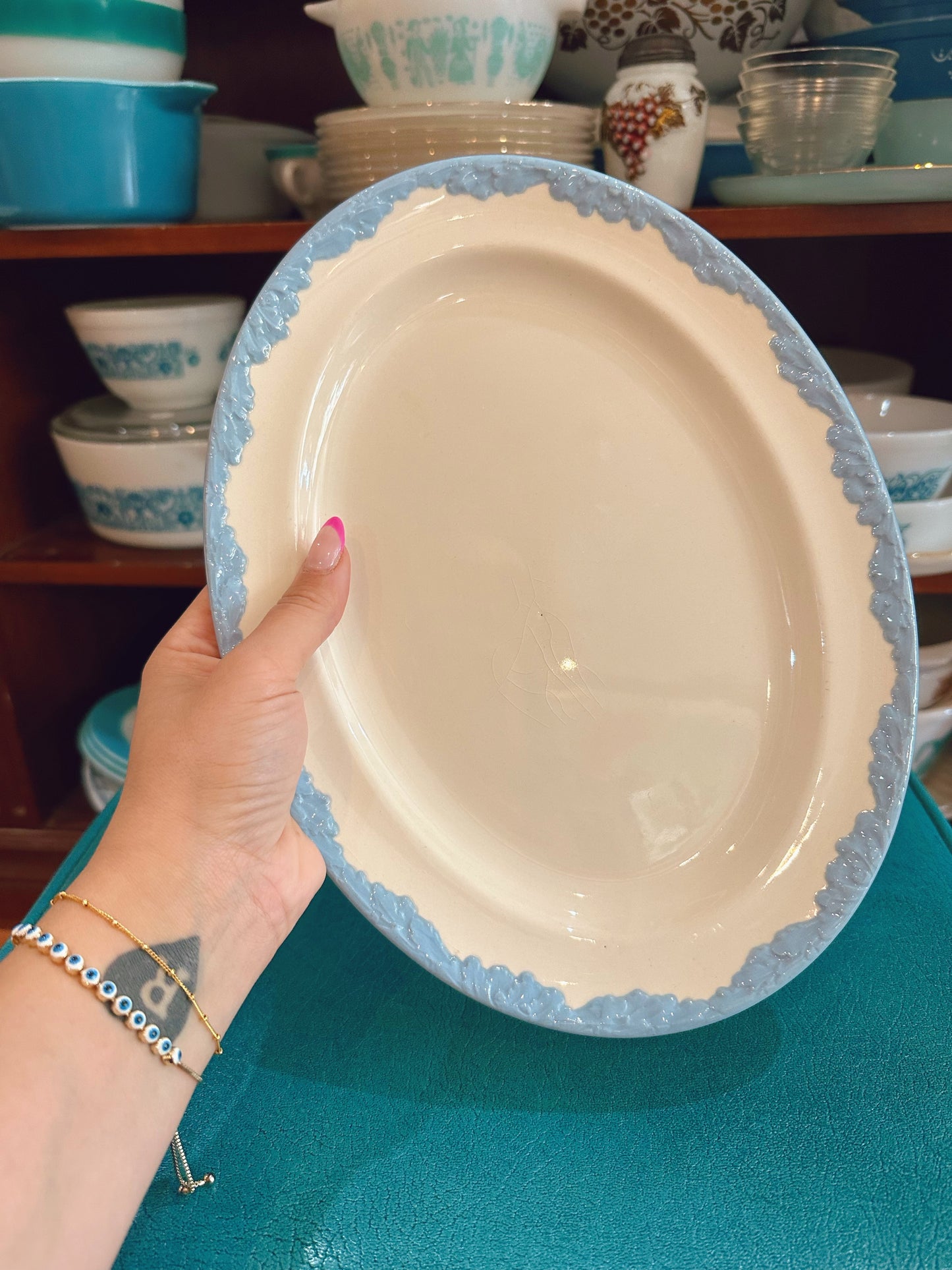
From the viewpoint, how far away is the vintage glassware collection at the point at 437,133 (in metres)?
0.59

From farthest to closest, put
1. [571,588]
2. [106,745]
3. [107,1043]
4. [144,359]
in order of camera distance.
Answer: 1. [106,745]
2. [144,359]
3. [571,588]
4. [107,1043]

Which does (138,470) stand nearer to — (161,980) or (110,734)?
(110,734)

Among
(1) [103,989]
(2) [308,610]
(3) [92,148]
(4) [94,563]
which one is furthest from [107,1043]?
(3) [92,148]

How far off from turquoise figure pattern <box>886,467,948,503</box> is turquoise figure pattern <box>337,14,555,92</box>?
1.27ft

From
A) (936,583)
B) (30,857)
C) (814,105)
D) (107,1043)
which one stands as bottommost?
(30,857)

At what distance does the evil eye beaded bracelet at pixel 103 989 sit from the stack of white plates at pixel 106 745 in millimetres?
469

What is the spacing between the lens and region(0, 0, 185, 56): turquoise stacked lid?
2.06 feet

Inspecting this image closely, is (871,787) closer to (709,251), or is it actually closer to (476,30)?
(709,251)

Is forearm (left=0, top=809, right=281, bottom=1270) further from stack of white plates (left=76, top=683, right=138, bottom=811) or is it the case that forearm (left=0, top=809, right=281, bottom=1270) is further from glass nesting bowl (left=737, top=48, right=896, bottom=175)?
glass nesting bowl (left=737, top=48, right=896, bottom=175)

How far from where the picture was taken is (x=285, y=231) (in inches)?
25.8

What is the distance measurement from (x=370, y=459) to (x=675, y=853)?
0.98ft

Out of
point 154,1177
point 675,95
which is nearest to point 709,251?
point 675,95

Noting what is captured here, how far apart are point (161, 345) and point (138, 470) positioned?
107 mm

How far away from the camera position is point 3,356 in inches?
33.4
